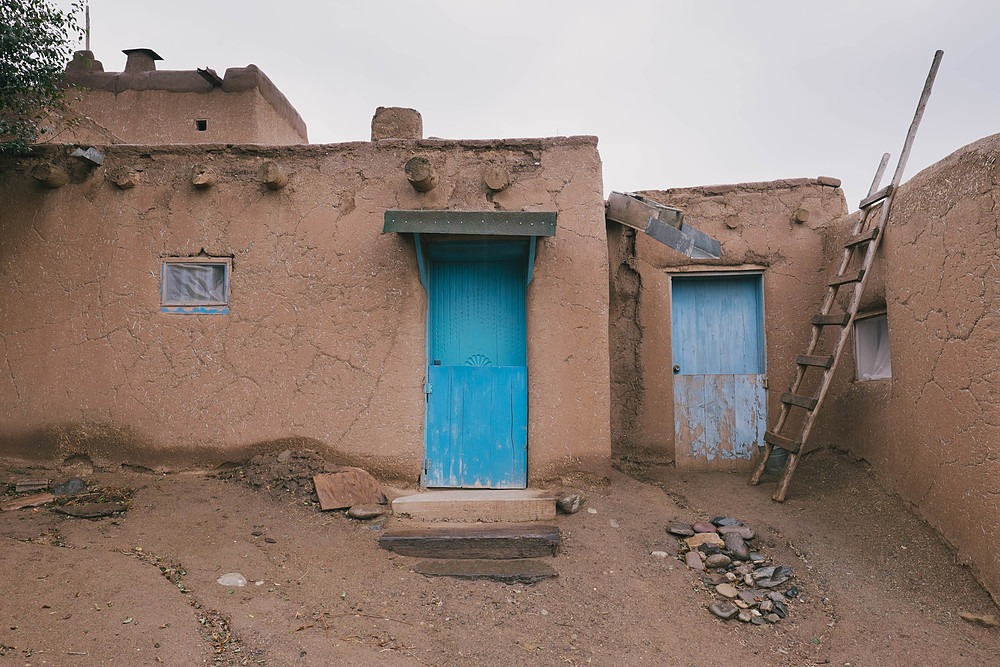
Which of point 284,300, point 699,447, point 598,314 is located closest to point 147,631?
point 284,300

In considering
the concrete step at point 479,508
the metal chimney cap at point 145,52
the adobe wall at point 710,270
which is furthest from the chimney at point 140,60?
the concrete step at point 479,508

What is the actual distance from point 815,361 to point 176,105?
8.07m

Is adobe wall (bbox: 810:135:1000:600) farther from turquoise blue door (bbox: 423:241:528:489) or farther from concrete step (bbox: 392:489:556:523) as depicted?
turquoise blue door (bbox: 423:241:528:489)

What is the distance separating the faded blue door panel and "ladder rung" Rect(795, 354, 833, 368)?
8.04 ft

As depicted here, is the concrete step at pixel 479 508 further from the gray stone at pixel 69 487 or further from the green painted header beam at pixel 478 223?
the gray stone at pixel 69 487

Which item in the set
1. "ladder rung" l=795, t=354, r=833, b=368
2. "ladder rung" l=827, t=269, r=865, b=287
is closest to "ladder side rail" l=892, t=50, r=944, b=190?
"ladder rung" l=827, t=269, r=865, b=287

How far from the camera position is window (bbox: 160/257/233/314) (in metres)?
5.50

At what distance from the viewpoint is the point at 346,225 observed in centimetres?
545

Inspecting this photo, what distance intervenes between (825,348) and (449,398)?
3616mm

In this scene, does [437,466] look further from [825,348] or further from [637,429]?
[825,348]

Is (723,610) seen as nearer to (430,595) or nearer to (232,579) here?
(430,595)

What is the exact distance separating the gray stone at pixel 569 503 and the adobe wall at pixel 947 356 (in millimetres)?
2356

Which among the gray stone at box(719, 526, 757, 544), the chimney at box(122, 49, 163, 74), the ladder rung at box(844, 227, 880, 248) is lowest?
the gray stone at box(719, 526, 757, 544)

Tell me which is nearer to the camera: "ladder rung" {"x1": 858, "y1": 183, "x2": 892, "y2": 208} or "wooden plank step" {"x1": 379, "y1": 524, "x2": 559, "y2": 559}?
"wooden plank step" {"x1": 379, "y1": 524, "x2": 559, "y2": 559}
